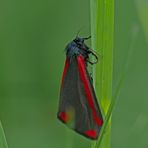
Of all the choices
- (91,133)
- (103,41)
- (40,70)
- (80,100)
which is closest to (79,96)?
(80,100)

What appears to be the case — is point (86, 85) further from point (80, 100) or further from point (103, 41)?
point (103, 41)

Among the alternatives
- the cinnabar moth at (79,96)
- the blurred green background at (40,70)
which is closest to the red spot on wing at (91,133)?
the cinnabar moth at (79,96)

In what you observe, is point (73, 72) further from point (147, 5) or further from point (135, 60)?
point (135, 60)

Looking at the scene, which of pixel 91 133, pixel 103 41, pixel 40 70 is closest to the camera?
pixel 103 41

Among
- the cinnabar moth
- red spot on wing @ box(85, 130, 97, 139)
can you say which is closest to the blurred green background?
the cinnabar moth

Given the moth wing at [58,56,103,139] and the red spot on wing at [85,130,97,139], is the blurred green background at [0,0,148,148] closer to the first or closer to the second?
the moth wing at [58,56,103,139]

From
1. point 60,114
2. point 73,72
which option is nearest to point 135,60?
point 73,72
